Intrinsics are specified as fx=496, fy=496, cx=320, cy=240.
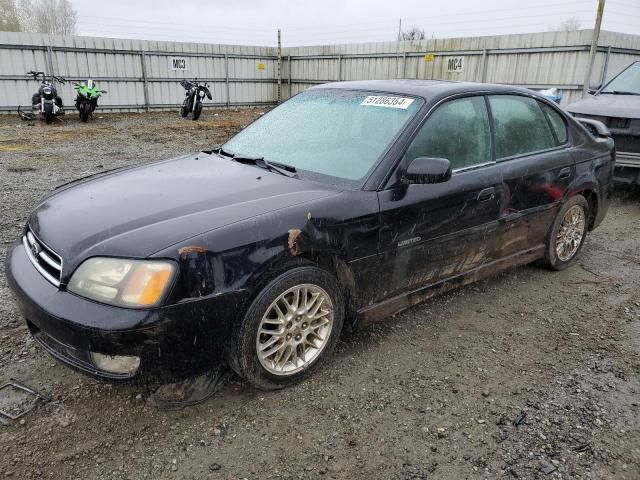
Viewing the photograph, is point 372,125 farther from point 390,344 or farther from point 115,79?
point 115,79

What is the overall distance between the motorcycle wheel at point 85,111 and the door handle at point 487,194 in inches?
540

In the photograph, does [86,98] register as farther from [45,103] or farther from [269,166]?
[269,166]

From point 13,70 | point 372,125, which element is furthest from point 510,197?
point 13,70

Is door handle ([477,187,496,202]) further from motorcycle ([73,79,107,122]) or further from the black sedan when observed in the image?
motorcycle ([73,79,107,122])

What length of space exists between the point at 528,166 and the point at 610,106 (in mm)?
4151

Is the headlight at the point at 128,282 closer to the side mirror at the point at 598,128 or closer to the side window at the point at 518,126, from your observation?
the side window at the point at 518,126

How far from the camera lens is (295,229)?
253 centimetres

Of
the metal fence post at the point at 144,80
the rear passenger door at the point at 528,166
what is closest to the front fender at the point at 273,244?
the rear passenger door at the point at 528,166

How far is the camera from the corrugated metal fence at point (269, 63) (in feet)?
41.0

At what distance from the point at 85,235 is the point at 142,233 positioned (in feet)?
1.03

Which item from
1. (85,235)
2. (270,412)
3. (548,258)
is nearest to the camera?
(85,235)

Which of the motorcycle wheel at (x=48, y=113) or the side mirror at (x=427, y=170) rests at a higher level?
the side mirror at (x=427, y=170)

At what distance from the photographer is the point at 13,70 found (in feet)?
47.8

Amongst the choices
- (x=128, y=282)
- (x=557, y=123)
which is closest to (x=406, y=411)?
(x=128, y=282)
